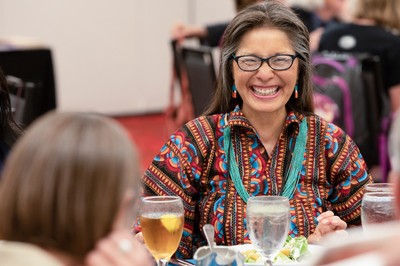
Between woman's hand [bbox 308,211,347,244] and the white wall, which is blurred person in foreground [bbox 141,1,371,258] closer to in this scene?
woman's hand [bbox 308,211,347,244]

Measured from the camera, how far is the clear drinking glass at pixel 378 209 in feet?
6.61

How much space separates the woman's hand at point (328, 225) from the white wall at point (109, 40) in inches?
305

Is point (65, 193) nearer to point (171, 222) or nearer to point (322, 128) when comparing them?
point (171, 222)

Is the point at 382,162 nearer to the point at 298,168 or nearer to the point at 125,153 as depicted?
the point at 298,168

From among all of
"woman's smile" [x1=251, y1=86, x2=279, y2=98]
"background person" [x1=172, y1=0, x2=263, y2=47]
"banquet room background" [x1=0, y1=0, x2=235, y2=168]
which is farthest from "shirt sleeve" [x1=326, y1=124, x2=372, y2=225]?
"banquet room background" [x1=0, y1=0, x2=235, y2=168]

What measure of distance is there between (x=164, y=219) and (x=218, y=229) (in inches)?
21.8

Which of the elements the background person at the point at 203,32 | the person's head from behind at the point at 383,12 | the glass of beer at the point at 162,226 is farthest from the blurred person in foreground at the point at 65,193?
the background person at the point at 203,32

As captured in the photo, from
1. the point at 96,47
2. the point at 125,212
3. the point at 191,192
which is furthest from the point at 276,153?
the point at 96,47

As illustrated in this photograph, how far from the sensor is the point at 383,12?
5516mm

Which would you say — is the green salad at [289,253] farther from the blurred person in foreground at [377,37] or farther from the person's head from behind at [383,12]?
the person's head from behind at [383,12]

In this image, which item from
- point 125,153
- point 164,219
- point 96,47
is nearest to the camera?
point 125,153

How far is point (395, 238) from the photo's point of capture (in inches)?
45.4

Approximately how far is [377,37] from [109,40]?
5.53 meters

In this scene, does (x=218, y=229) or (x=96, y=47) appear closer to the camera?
(x=218, y=229)
